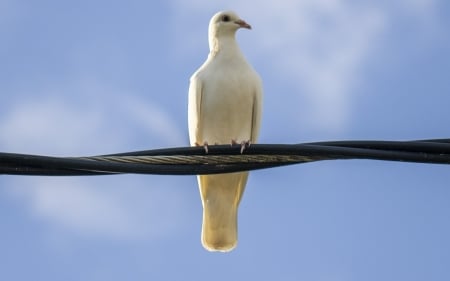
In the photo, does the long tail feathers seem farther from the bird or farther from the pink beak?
the pink beak

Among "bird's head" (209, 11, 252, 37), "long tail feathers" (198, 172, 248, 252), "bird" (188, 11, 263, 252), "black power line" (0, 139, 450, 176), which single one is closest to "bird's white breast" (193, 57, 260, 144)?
"bird" (188, 11, 263, 252)

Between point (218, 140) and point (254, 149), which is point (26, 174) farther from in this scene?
point (218, 140)

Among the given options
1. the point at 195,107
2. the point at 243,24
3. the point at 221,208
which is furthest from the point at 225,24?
the point at 221,208

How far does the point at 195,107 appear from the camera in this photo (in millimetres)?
9219

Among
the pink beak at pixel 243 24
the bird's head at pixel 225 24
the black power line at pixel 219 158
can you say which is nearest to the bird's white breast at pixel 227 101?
the bird's head at pixel 225 24

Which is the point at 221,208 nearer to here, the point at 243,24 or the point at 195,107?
the point at 195,107

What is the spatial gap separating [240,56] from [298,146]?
4.72 metres

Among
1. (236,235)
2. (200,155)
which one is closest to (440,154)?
(200,155)

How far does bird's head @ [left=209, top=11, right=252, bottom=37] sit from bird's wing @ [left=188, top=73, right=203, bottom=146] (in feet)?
3.75

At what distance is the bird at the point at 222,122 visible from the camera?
9.12 meters

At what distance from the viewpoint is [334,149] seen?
4977 mm

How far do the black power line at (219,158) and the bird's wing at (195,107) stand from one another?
3862 millimetres

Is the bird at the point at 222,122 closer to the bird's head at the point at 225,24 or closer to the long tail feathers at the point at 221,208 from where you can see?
the long tail feathers at the point at 221,208

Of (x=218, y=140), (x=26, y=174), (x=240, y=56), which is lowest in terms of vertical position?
(x=26, y=174)
